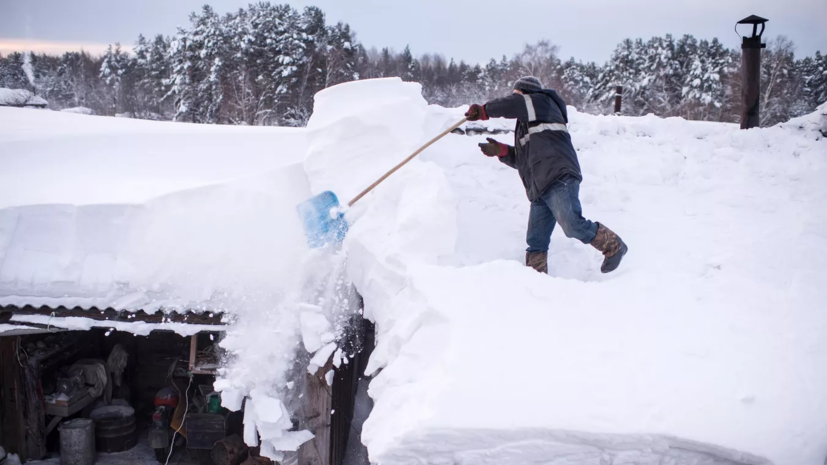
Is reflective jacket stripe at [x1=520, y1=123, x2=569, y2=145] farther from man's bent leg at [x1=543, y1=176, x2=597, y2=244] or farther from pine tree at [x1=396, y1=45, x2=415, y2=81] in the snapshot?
pine tree at [x1=396, y1=45, x2=415, y2=81]

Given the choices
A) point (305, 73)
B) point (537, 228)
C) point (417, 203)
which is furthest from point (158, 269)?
point (305, 73)

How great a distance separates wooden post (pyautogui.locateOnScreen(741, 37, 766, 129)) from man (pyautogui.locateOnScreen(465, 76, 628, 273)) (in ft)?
10.4

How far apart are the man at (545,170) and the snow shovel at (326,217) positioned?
439 millimetres

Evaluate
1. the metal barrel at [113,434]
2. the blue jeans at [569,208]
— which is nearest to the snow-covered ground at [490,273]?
the blue jeans at [569,208]

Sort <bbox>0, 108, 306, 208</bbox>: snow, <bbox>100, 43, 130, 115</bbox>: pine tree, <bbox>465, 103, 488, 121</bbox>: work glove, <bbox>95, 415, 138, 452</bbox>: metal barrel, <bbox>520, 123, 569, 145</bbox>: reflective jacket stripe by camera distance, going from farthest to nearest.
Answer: <bbox>100, 43, 130, 115</bbox>: pine tree, <bbox>95, 415, 138, 452</bbox>: metal barrel, <bbox>0, 108, 306, 208</bbox>: snow, <bbox>465, 103, 488, 121</bbox>: work glove, <bbox>520, 123, 569, 145</bbox>: reflective jacket stripe

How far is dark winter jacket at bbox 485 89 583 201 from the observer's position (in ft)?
11.3

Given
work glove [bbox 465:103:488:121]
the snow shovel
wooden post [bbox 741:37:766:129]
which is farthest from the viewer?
wooden post [bbox 741:37:766:129]

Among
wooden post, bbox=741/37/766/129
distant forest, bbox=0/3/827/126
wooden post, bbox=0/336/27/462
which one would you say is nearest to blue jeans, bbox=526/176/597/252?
wooden post, bbox=741/37/766/129

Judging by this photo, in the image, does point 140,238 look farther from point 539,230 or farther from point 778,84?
point 778,84

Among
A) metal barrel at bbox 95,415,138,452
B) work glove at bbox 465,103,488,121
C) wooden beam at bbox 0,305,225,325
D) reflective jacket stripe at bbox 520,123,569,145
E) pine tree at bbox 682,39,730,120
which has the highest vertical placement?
pine tree at bbox 682,39,730,120

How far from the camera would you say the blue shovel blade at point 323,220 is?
12.6ft

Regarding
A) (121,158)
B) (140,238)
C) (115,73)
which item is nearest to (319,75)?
(121,158)

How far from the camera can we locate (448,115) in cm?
503

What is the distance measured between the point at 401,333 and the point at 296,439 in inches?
62.9
